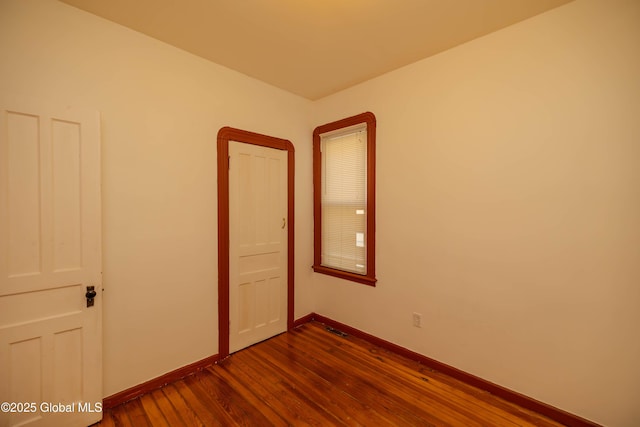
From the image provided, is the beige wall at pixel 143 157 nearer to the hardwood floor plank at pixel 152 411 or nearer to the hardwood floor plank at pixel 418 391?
the hardwood floor plank at pixel 152 411

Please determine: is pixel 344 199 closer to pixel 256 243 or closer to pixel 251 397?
pixel 256 243

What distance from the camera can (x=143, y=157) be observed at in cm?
217

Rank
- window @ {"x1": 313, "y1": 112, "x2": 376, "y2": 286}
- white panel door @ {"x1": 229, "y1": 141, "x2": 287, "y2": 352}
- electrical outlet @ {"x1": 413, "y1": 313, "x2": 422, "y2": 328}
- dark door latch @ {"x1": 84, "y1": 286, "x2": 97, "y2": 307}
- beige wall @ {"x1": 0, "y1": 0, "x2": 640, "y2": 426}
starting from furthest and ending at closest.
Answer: window @ {"x1": 313, "y1": 112, "x2": 376, "y2": 286}, white panel door @ {"x1": 229, "y1": 141, "x2": 287, "y2": 352}, electrical outlet @ {"x1": 413, "y1": 313, "x2": 422, "y2": 328}, dark door latch @ {"x1": 84, "y1": 286, "x2": 97, "y2": 307}, beige wall @ {"x1": 0, "y1": 0, "x2": 640, "y2": 426}

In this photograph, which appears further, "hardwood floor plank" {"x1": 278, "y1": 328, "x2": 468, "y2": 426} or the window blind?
the window blind

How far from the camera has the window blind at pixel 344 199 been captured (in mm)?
3059

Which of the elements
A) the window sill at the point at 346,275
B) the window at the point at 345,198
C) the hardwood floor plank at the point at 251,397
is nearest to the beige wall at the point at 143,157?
the hardwood floor plank at the point at 251,397

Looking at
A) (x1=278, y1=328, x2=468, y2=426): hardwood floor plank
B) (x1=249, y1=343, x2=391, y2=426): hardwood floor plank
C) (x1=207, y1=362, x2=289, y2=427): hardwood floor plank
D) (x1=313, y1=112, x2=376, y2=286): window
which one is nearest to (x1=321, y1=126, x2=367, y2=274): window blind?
(x1=313, y1=112, x2=376, y2=286): window

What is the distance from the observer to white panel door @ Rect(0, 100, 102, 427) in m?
1.61

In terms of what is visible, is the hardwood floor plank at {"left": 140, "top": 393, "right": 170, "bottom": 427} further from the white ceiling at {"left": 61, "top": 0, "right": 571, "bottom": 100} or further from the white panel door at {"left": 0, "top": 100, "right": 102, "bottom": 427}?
the white ceiling at {"left": 61, "top": 0, "right": 571, "bottom": 100}

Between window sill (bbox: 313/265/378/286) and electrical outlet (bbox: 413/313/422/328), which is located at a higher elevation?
window sill (bbox: 313/265/378/286)

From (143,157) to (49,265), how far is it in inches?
37.4

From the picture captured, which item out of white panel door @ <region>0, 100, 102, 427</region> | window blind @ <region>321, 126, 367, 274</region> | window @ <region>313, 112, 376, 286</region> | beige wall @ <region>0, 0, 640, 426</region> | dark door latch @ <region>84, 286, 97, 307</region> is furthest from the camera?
window blind @ <region>321, 126, 367, 274</region>

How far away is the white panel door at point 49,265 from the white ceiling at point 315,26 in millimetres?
909

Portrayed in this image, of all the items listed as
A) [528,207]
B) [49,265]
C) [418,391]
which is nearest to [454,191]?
[528,207]
